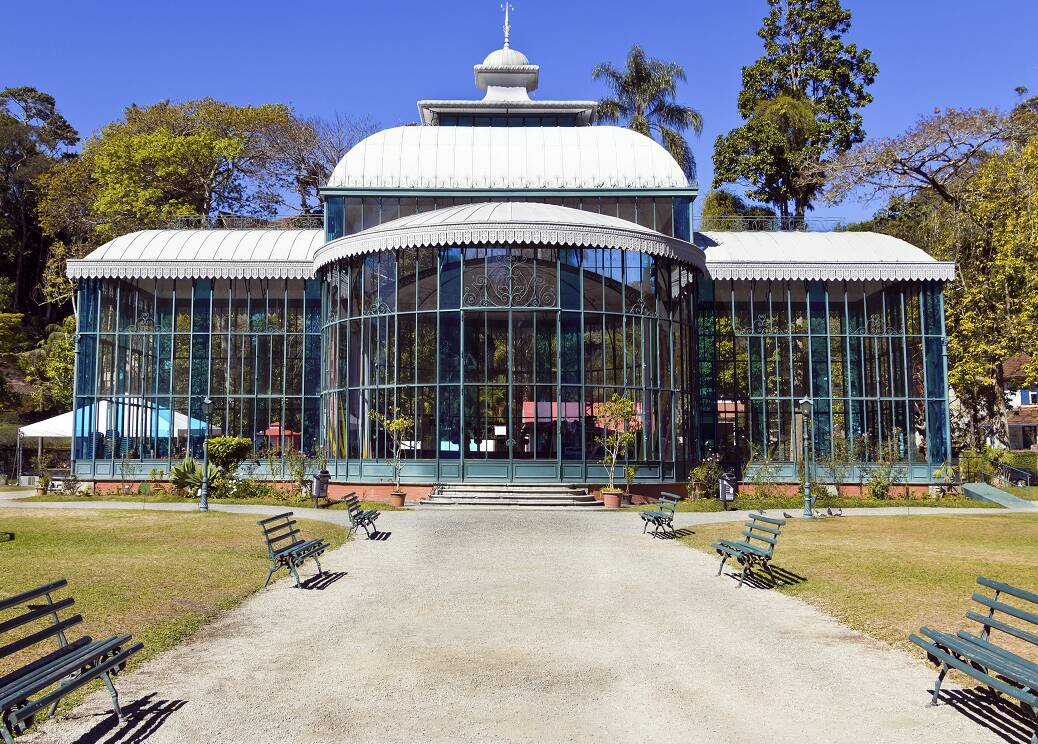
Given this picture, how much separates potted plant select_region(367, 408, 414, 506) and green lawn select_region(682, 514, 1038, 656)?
364 inches

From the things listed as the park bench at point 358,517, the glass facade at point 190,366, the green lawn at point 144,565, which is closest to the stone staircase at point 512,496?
the green lawn at point 144,565

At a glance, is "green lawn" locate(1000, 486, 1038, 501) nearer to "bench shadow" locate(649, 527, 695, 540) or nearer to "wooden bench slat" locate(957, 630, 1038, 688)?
"bench shadow" locate(649, 527, 695, 540)

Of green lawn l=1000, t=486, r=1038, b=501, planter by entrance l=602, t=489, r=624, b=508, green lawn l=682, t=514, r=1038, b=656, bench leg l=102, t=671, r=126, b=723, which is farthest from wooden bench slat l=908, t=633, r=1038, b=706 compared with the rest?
green lawn l=1000, t=486, r=1038, b=501

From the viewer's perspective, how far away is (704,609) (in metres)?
10.7

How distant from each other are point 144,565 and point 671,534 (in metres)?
10.0

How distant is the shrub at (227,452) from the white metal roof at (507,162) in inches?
401

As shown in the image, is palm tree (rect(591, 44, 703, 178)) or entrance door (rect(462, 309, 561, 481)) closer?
entrance door (rect(462, 309, 561, 481))

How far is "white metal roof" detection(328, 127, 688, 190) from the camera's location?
31.8 metres

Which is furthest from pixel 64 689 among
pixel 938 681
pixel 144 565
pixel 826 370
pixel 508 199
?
pixel 826 370

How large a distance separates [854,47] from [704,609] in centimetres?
4233

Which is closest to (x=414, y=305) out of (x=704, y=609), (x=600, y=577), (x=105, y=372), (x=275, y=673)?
(x=105, y=372)

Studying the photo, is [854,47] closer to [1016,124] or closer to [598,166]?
[1016,124]

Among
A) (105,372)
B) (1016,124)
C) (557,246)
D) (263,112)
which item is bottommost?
(105,372)

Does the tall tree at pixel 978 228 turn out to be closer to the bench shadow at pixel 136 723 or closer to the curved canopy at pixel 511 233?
the curved canopy at pixel 511 233
